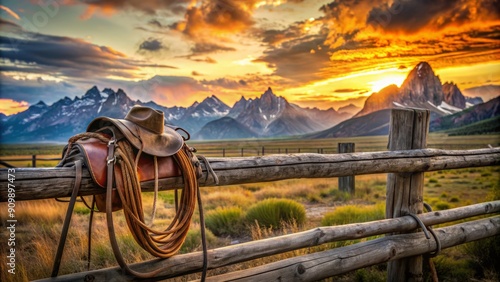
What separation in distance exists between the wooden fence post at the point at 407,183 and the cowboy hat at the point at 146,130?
2.13 meters

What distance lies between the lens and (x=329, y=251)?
2.62 m

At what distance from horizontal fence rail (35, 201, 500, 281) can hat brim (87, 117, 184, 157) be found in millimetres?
644

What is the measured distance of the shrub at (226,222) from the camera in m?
5.78

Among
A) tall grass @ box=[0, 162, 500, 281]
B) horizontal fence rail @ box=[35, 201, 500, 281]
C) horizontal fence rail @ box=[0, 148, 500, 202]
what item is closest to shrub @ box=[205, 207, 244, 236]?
tall grass @ box=[0, 162, 500, 281]

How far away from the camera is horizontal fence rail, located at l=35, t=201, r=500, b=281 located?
6.41 feet

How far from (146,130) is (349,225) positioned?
1848 millimetres

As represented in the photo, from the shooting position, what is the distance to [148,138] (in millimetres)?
1796

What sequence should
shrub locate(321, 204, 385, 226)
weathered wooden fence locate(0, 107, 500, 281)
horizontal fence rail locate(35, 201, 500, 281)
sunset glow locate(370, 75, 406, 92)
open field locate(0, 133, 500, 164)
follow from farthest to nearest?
open field locate(0, 133, 500, 164), sunset glow locate(370, 75, 406, 92), shrub locate(321, 204, 385, 226), horizontal fence rail locate(35, 201, 500, 281), weathered wooden fence locate(0, 107, 500, 281)

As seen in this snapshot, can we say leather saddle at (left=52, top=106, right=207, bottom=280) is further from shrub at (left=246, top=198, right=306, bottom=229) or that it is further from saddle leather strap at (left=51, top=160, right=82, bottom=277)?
shrub at (left=246, top=198, right=306, bottom=229)

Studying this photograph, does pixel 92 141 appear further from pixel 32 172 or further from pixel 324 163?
pixel 324 163

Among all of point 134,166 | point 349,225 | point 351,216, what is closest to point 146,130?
point 134,166

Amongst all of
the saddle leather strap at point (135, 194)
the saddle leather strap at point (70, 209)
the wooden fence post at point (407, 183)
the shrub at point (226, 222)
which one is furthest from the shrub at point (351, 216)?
the saddle leather strap at point (70, 209)

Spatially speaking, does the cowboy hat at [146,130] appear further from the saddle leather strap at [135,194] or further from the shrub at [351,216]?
the shrub at [351,216]

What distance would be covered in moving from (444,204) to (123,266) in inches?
306
